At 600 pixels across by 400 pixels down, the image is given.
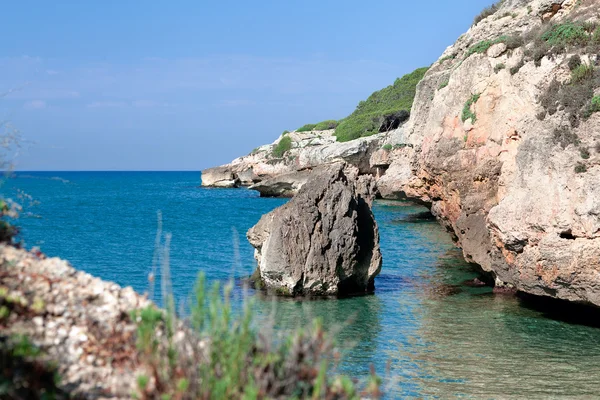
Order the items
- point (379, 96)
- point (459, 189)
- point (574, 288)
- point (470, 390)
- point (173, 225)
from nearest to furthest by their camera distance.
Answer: point (470, 390), point (574, 288), point (459, 189), point (173, 225), point (379, 96)

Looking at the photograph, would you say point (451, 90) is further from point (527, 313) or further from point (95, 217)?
point (95, 217)

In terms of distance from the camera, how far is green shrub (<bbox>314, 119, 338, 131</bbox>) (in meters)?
99.3

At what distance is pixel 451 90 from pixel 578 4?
494 centimetres

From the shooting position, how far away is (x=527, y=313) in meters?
18.6

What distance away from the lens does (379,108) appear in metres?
93.1

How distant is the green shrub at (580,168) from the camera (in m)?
15.3

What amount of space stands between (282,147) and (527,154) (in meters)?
66.9

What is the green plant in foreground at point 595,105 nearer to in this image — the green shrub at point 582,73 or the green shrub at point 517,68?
the green shrub at point 582,73

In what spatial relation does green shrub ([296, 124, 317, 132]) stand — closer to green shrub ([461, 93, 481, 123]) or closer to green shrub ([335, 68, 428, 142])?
green shrub ([335, 68, 428, 142])

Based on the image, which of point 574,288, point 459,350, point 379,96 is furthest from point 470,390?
point 379,96

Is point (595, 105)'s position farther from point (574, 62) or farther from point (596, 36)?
point (596, 36)

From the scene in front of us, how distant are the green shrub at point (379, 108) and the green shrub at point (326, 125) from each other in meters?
3.62

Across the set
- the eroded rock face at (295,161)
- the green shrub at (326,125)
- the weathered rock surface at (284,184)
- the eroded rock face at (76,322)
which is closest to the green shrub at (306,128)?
the green shrub at (326,125)

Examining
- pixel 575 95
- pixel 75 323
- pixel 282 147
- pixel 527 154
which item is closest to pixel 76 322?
pixel 75 323
